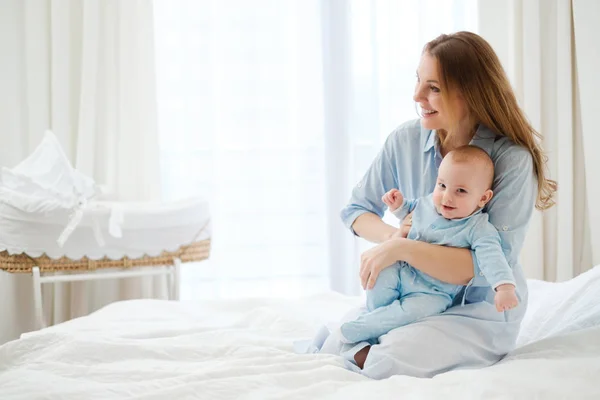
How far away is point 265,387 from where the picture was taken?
1461 millimetres

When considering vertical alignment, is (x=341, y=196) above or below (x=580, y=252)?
above

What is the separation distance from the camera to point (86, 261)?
10.4 ft

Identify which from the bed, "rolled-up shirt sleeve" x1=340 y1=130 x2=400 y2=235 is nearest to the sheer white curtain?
the bed

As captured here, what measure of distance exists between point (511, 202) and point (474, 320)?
0.28 meters

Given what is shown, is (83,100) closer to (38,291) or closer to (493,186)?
(38,291)

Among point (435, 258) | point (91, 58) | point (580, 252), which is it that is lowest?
point (580, 252)

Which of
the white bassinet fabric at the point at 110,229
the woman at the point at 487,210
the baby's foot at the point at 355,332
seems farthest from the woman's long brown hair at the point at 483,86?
the white bassinet fabric at the point at 110,229

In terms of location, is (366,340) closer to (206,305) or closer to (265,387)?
(265,387)

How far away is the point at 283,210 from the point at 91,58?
129 cm

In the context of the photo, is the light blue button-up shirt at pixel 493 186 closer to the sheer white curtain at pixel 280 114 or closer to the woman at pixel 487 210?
the woman at pixel 487 210

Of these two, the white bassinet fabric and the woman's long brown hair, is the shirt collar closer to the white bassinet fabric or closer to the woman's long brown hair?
the woman's long brown hair

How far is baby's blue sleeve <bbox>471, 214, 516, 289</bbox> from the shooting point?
61.6 inches

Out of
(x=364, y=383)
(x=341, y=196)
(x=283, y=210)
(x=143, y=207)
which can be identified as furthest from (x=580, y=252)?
(x=364, y=383)

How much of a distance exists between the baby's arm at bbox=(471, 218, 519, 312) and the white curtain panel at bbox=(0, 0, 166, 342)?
8.29 feet
